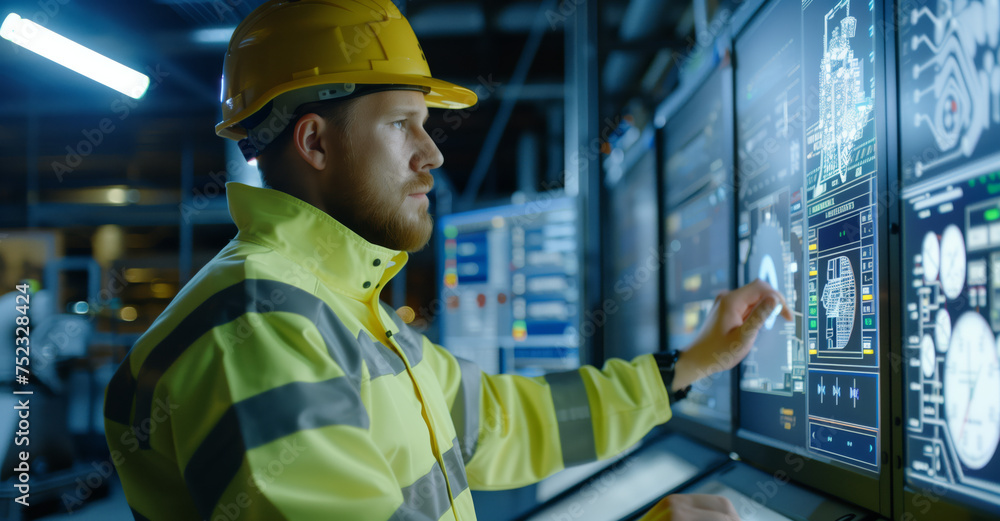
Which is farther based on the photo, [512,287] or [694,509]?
[512,287]

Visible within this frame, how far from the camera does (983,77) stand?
65 centimetres

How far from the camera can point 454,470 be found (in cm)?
110

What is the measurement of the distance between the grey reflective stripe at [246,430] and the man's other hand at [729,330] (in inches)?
32.2

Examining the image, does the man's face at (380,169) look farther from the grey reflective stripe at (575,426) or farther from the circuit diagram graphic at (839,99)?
the circuit diagram graphic at (839,99)

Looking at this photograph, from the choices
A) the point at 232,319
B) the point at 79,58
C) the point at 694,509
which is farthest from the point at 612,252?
the point at 79,58

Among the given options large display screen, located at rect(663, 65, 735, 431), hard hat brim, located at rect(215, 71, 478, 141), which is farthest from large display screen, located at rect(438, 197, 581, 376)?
hard hat brim, located at rect(215, 71, 478, 141)

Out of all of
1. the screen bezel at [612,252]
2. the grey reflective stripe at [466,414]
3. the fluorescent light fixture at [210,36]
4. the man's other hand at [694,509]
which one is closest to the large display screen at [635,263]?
the screen bezel at [612,252]

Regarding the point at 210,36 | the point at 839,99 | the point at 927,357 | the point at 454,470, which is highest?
the point at 210,36

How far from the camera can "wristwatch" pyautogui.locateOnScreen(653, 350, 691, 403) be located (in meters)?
1.38

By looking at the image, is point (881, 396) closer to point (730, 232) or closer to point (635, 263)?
point (730, 232)

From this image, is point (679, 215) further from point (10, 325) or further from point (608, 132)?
point (10, 325)

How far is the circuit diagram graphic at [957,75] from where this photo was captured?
25.1 inches

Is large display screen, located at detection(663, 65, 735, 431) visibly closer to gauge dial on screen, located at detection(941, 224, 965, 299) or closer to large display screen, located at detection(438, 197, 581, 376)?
gauge dial on screen, located at detection(941, 224, 965, 299)

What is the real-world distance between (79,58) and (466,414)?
2.15 m
